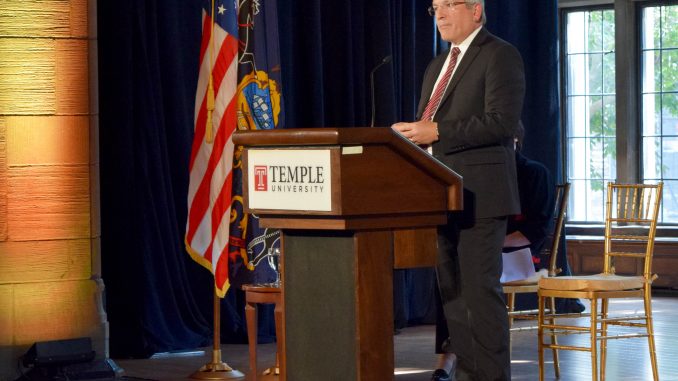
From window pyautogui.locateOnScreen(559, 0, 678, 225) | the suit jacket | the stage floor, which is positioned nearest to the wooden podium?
the suit jacket

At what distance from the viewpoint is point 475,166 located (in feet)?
11.0

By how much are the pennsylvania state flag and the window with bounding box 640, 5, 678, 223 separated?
17.0 feet

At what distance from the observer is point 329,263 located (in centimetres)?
240

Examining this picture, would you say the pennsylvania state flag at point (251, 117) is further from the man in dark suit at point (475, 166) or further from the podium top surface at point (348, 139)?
the podium top surface at point (348, 139)

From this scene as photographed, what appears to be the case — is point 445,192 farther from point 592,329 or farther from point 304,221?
point 592,329

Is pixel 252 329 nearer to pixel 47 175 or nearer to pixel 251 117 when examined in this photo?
pixel 251 117

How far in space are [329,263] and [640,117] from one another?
7.38 m

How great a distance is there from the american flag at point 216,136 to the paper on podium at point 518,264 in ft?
4.33

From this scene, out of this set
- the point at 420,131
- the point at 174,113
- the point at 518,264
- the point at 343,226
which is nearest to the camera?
the point at 343,226

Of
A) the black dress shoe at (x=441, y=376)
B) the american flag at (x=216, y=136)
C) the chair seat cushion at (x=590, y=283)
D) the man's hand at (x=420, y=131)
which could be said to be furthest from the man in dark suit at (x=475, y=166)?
the american flag at (x=216, y=136)

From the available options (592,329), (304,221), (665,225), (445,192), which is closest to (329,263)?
(304,221)

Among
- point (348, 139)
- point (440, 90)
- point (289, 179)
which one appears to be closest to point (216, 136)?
point (440, 90)

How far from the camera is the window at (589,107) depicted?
9.48 m

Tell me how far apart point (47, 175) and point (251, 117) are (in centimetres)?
90
